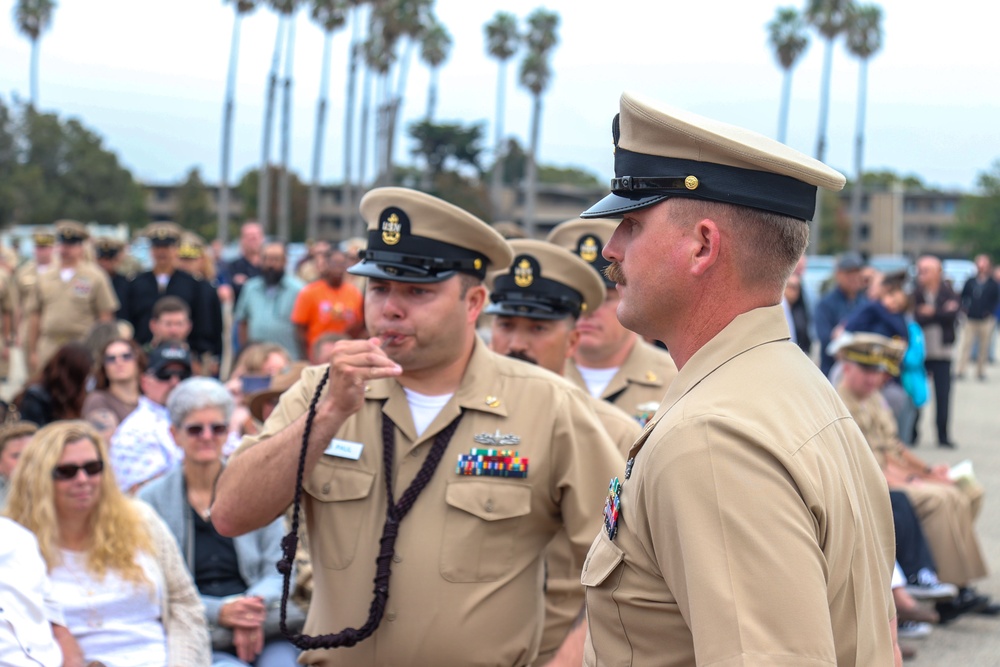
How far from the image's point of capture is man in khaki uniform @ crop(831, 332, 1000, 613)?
7453mm

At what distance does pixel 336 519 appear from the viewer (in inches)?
124

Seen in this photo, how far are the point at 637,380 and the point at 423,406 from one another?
209 centimetres

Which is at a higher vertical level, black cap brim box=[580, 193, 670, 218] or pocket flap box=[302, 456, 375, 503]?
black cap brim box=[580, 193, 670, 218]

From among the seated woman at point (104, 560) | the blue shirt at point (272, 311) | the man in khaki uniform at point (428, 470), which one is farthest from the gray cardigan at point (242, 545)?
the blue shirt at point (272, 311)

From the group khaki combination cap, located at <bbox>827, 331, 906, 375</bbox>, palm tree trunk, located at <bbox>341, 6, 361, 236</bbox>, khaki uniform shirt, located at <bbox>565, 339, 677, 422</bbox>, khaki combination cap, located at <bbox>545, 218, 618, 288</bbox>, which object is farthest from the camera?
palm tree trunk, located at <bbox>341, 6, 361, 236</bbox>

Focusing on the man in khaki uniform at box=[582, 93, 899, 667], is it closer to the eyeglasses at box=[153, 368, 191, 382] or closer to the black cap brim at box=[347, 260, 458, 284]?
the black cap brim at box=[347, 260, 458, 284]

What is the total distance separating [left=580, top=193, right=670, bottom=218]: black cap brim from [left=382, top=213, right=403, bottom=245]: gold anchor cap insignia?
143cm

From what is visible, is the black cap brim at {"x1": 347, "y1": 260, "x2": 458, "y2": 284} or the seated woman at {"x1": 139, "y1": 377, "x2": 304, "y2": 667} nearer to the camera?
the black cap brim at {"x1": 347, "y1": 260, "x2": 458, "y2": 284}

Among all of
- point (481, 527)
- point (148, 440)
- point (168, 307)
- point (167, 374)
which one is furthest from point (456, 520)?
point (168, 307)

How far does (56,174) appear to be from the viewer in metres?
66.2

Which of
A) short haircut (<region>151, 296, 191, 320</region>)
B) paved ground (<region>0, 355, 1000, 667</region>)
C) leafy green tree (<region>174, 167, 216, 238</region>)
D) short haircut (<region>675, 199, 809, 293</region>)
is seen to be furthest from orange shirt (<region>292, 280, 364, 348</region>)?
leafy green tree (<region>174, 167, 216, 238</region>)

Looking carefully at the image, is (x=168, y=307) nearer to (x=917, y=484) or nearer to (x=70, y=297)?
(x=70, y=297)

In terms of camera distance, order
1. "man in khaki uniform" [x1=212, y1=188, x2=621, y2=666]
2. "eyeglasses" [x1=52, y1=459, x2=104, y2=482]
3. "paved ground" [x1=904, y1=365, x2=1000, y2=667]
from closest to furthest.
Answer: "man in khaki uniform" [x1=212, y1=188, x2=621, y2=666], "eyeglasses" [x1=52, y1=459, x2=104, y2=482], "paved ground" [x1=904, y1=365, x2=1000, y2=667]

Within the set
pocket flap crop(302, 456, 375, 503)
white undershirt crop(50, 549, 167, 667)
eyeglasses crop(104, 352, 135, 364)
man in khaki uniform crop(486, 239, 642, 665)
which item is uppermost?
man in khaki uniform crop(486, 239, 642, 665)
